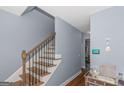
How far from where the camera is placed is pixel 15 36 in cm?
351

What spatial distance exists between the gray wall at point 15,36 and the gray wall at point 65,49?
90 cm

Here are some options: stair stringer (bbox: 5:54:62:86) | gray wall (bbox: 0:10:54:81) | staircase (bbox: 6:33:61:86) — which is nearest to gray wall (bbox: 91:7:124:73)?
stair stringer (bbox: 5:54:62:86)

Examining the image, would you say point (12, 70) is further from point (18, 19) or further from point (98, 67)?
point (98, 67)

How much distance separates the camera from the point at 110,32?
109 inches

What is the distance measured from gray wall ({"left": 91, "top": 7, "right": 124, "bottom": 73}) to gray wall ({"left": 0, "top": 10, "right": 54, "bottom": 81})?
205 centimetres

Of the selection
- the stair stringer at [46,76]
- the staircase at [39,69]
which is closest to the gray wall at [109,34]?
the stair stringer at [46,76]

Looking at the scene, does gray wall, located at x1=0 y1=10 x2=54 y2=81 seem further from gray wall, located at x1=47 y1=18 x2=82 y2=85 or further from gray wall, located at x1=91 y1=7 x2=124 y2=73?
gray wall, located at x1=91 y1=7 x2=124 y2=73

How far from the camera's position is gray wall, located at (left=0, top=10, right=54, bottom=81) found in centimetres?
320

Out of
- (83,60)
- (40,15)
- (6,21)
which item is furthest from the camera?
(83,60)

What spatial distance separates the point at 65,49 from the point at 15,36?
1.69 meters

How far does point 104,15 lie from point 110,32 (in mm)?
464

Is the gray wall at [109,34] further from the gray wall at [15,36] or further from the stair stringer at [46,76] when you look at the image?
the gray wall at [15,36]

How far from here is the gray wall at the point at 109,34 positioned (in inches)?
101
